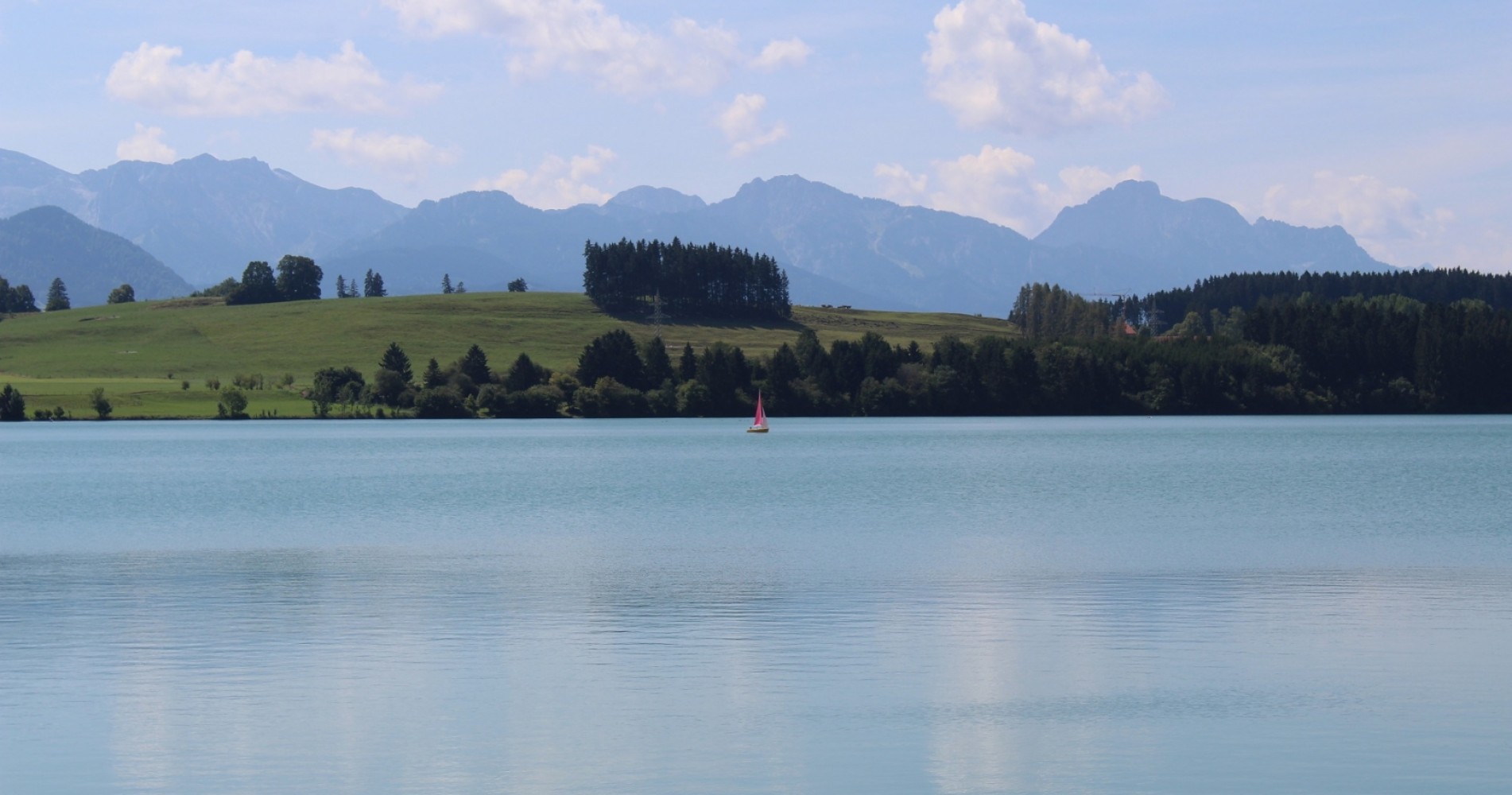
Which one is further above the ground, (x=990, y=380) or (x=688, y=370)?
(x=688, y=370)

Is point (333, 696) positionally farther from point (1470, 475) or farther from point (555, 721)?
point (1470, 475)

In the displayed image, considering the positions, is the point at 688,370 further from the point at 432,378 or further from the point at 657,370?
the point at 432,378

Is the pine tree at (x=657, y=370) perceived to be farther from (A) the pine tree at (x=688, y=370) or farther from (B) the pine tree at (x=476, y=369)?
(B) the pine tree at (x=476, y=369)

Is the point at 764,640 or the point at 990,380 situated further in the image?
the point at 990,380

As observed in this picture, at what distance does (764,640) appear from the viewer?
28891mm

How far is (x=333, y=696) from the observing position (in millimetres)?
24047

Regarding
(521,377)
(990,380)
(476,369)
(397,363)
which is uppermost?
(397,363)

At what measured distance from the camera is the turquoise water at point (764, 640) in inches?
782

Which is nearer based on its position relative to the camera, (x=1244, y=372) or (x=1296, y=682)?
(x=1296, y=682)

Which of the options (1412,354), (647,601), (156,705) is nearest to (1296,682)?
(647,601)

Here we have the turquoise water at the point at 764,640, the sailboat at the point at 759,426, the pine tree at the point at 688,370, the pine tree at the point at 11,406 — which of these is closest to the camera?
the turquoise water at the point at 764,640

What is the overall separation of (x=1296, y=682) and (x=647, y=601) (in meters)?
14.6

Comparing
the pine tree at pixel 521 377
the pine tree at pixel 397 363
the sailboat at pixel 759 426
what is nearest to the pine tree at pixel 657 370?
the pine tree at pixel 521 377

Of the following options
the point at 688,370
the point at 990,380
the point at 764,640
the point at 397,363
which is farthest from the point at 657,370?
the point at 764,640
